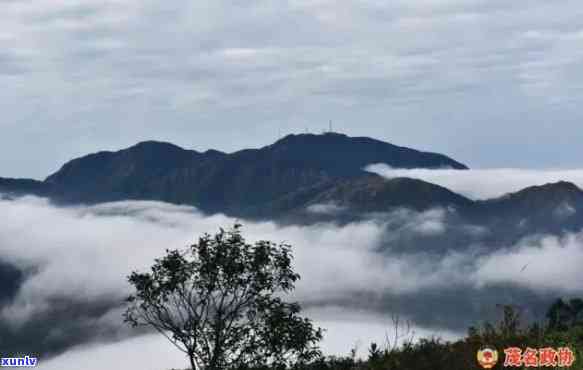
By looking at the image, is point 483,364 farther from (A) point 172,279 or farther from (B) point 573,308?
(B) point 573,308

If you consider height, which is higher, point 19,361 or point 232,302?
point 19,361

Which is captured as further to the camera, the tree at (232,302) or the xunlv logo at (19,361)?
the xunlv logo at (19,361)

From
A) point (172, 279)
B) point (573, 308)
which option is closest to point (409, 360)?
point (172, 279)

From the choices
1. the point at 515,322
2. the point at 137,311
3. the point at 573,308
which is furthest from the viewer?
the point at 573,308

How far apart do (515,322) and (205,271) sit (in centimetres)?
1481

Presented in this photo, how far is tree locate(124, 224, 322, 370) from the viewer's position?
124ft

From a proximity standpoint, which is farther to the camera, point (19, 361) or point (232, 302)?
point (19, 361)

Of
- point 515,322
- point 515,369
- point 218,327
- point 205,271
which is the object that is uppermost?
point 205,271

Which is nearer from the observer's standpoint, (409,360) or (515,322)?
(409,360)

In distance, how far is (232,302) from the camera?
125 ft

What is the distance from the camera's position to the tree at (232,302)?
37.7m

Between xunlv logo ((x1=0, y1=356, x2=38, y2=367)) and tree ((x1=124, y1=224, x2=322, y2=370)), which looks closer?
tree ((x1=124, y1=224, x2=322, y2=370))

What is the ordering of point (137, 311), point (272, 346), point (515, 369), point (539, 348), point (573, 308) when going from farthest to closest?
1. point (573, 308)
2. point (137, 311)
3. point (272, 346)
4. point (539, 348)
5. point (515, 369)

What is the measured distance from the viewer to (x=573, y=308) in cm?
19138
